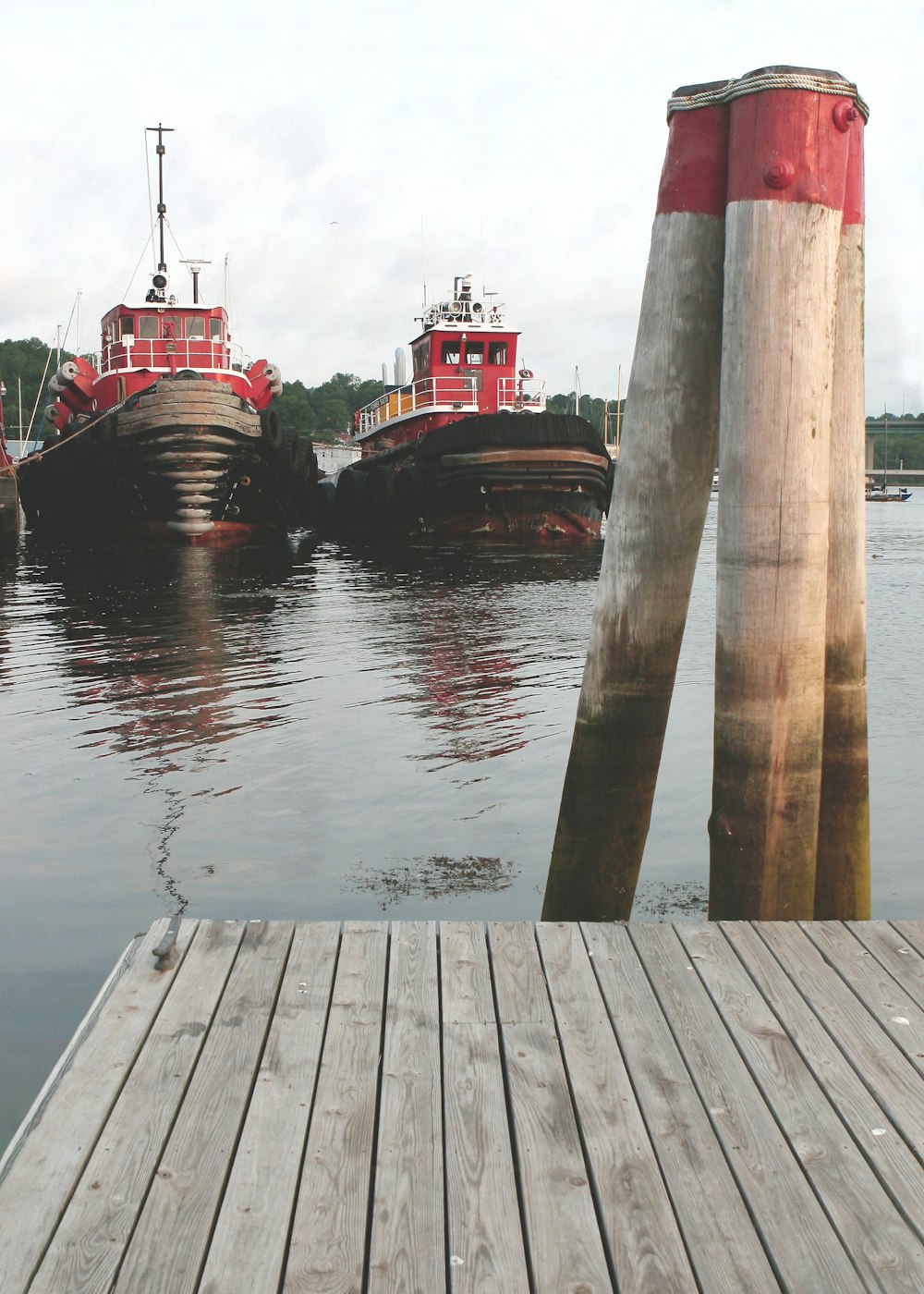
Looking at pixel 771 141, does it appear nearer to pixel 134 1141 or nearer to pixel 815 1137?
pixel 815 1137

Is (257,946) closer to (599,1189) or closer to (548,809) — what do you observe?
(599,1189)

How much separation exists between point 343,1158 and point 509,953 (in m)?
1.08

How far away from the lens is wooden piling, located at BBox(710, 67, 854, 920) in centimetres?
335

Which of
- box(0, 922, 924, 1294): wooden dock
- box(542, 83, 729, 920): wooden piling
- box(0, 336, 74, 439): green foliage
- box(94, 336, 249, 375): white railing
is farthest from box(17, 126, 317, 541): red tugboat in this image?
box(0, 336, 74, 439): green foliage

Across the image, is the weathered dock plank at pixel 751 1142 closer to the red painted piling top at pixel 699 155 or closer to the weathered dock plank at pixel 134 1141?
the weathered dock plank at pixel 134 1141

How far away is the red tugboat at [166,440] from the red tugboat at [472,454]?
7.93ft

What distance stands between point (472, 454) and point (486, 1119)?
77.3 ft

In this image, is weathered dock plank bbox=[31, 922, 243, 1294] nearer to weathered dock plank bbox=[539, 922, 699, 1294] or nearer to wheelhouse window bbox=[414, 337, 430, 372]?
weathered dock plank bbox=[539, 922, 699, 1294]

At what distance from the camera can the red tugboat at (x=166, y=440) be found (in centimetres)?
2423

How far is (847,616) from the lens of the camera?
380cm

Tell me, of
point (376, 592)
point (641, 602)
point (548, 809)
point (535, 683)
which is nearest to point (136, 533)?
point (376, 592)

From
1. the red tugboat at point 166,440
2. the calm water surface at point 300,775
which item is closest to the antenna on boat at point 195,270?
the red tugboat at point 166,440

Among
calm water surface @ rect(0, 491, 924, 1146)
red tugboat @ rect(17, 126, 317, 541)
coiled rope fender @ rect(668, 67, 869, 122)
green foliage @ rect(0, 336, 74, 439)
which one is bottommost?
calm water surface @ rect(0, 491, 924, 1146)

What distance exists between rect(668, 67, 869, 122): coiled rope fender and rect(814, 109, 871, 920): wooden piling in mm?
64
